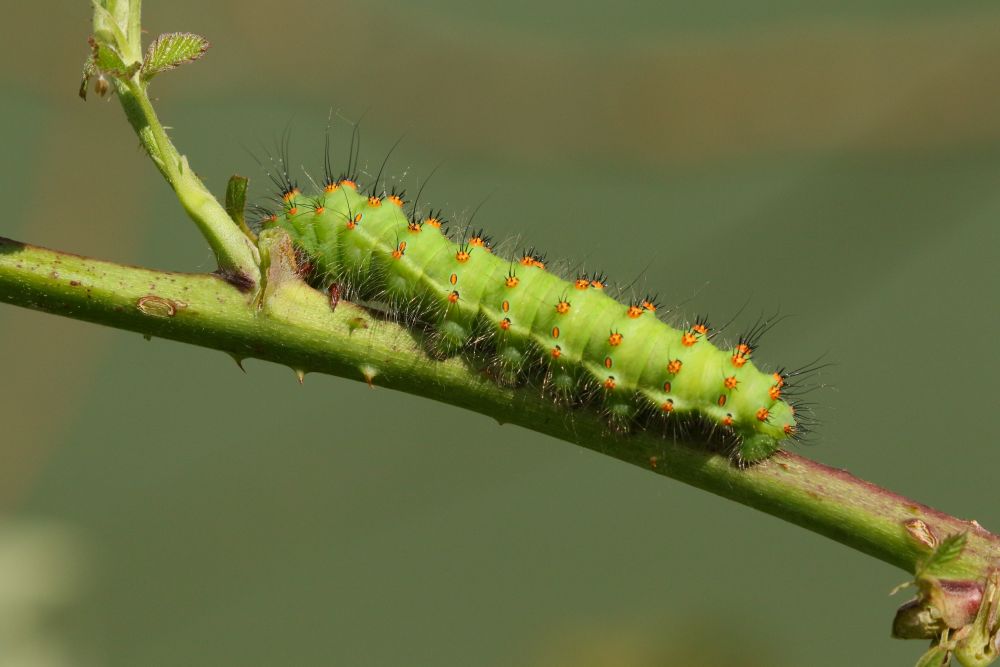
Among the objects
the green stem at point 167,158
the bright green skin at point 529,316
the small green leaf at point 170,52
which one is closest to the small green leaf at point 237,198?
the green stem at point 167,158

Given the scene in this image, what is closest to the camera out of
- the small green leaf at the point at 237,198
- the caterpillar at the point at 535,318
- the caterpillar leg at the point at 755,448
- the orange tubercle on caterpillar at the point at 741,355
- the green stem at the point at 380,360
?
the green stem at the point at 380,360

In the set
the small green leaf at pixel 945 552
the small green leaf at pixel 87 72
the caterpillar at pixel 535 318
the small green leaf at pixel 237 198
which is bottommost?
the small green leaf at pixel 945 552

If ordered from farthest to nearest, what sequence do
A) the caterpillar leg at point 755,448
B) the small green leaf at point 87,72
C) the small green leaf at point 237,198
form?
1. the caterpillar leg at point 755,448
2. the small green leaf at point 237,198
3. the small green leaf at point 87,72

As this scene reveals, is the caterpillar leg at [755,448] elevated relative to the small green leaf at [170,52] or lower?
lower

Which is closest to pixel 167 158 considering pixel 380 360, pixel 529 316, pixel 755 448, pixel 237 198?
pixel 237 198

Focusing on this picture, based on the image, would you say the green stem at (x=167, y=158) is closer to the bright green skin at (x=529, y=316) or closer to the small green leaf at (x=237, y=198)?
the small green leaf at (x=237, y=198)

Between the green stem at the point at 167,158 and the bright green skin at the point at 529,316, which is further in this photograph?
the bright green skin at the point at 529,316

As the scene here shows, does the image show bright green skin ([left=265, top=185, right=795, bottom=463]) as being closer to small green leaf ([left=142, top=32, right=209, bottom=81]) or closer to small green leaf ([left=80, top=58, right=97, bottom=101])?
small green leaf ([left=142, top=32, right=209, bottom=81])
